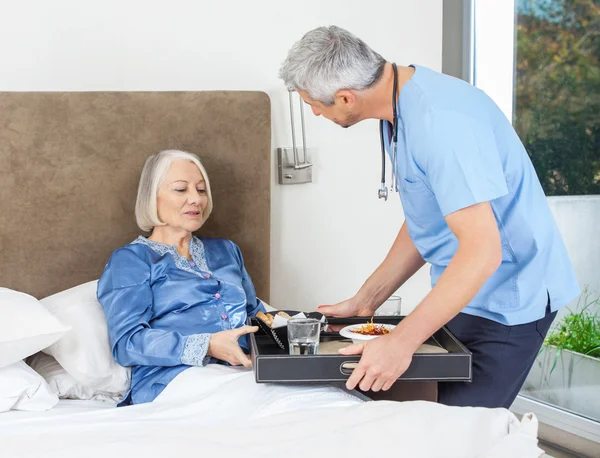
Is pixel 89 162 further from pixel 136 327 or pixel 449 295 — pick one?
pixel 449 295

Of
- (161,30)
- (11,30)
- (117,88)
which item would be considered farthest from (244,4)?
(11,30)

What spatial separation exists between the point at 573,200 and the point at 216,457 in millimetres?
2055

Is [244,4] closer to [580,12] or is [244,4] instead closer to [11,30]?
[11,30]

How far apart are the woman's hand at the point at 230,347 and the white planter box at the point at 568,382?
158cm

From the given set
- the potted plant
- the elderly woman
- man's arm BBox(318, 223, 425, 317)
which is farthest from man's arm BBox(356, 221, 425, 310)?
the potted plant

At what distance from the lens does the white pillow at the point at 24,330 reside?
1.86 metres

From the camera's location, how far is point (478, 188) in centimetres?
160

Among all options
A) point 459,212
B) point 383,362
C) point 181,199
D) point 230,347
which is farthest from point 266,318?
point 459,212

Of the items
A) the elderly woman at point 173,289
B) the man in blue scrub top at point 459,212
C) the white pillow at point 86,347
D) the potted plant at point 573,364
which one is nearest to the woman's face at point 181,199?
the elderly woman at point 173,289

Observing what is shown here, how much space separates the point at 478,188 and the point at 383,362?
42 centimetres

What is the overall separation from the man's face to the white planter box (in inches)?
65.8

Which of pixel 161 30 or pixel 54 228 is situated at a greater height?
pixel 161 30

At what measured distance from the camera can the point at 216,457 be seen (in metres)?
1.45

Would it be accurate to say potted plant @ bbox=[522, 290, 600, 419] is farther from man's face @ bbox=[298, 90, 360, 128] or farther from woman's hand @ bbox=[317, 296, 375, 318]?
man's face @ bbox=[298, 90, 360, 128]
